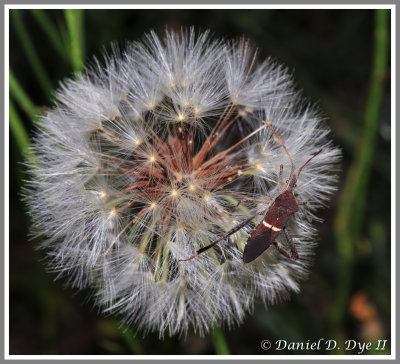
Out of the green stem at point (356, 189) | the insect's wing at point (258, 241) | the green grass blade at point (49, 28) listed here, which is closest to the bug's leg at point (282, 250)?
the insect's wing at point (258, 241)

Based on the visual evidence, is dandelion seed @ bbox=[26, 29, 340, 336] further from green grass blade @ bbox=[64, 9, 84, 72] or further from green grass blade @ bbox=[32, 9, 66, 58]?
green grass blade @ bbox=[32, 9, 66, 58]

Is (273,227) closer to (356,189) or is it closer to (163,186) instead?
(163,186)

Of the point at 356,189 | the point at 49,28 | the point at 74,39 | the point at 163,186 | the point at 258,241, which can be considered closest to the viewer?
the point at 258,241

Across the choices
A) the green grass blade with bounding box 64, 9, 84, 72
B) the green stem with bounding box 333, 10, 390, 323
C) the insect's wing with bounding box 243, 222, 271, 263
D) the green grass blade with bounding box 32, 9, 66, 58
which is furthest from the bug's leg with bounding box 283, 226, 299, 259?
the green grass blade with bounding box 32, 9, 66, 58

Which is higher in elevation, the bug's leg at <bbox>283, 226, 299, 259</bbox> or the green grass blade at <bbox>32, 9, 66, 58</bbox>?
the green grass blade at <bbox>32, 9, 66, 58</bbox>

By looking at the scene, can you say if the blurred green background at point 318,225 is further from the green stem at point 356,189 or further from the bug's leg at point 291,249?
the bug's leg at point 291,249

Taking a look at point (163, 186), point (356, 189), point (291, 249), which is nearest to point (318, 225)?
point (356, 189)
